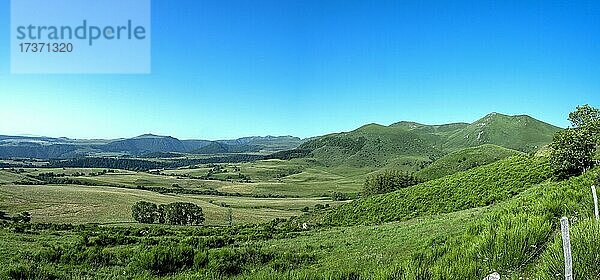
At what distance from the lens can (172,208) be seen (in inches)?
3917

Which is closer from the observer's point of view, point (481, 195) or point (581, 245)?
point (581, 245)

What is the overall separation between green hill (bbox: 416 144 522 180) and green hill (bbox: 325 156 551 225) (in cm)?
7670

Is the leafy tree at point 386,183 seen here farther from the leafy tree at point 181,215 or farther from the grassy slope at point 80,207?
the leafy tree at point 181,215

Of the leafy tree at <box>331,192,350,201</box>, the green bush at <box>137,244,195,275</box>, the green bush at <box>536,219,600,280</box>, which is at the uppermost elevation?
the green bush at <box>536,219,600,280</box>

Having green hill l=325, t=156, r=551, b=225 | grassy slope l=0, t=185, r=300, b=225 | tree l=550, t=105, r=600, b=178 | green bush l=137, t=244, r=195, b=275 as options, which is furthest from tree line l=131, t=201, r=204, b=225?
green bush l=137, t=244, r=195, b=275

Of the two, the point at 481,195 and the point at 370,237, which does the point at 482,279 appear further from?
the point at 481,195

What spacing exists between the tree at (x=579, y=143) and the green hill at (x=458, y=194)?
4341 mm

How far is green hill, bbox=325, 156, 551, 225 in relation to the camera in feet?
121

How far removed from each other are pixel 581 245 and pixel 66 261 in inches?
817

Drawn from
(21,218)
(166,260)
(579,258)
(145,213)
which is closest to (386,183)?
(145,213)

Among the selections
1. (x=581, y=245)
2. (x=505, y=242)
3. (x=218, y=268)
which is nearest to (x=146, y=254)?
(x=218, y=268)

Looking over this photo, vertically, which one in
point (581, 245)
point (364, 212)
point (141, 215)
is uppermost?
point (581, 245)

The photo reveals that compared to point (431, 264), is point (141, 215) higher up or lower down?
lower down

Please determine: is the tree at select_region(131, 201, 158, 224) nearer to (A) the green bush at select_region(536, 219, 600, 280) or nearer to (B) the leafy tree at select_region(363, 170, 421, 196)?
(B) the leafy tree at select_region(363, 170, 421, 196)
